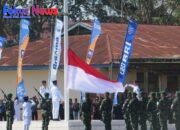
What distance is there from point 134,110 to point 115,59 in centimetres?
761

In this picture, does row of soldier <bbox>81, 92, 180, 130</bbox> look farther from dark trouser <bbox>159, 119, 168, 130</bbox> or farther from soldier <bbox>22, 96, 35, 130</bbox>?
soldier <bbox>22, 96, 35, 130</bbox>

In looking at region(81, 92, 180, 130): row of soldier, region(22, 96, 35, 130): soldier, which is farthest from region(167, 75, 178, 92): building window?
region(22, 96, 35, 130): soldier

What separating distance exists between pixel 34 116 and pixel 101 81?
27.6ft

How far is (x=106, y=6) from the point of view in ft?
179

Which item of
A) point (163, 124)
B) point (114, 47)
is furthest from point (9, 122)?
point (114, 47)

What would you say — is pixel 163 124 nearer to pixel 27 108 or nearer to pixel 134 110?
pixel 134 110

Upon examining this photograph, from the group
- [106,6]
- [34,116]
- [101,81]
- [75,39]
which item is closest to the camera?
[101,81]

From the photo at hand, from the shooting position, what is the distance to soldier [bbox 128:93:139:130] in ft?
76.1

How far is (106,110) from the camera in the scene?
2325 cm

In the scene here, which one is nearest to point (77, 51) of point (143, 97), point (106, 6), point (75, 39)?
point (75, 39)

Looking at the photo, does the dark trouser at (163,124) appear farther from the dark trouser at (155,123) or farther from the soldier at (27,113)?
the soldier at (27,113)

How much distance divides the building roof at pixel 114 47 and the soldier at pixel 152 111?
6.79 meters

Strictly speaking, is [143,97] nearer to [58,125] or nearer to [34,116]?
[58,125]

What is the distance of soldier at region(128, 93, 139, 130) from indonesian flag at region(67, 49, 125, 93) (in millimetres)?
754
